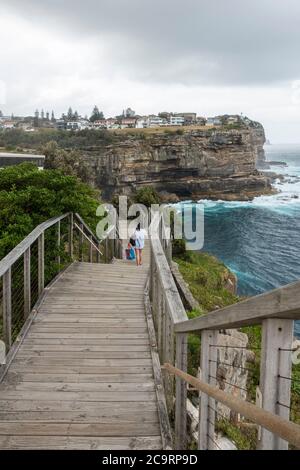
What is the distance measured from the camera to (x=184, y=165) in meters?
62.8

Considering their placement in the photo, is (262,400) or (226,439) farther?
(226,439)

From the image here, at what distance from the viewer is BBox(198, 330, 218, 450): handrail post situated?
2531mm

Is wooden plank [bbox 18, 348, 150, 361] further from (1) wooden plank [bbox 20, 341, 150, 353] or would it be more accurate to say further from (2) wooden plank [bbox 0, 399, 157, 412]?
(2) wooden plank [bbox 0, 399, 157, 412]

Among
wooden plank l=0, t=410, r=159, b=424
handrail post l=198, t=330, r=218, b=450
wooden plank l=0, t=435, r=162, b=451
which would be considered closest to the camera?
handrail post l=198, t=330, r=218, b=450

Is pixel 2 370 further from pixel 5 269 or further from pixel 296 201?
pixel 296 201

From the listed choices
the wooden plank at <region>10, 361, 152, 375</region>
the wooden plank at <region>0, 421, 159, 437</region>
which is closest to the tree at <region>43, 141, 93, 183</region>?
the wooden plank at <region>10, 361, 152, 375</region>

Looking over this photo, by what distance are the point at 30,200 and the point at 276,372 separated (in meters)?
7.15

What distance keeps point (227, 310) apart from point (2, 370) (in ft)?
10.0

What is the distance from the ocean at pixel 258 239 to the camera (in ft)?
95.7

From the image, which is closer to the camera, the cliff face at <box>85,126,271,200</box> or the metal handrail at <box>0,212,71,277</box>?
the metal handrail at <box>0,212,71,277</box>

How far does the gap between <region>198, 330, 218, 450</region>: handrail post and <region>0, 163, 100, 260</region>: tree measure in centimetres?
532

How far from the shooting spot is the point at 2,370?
4246 millimetres
